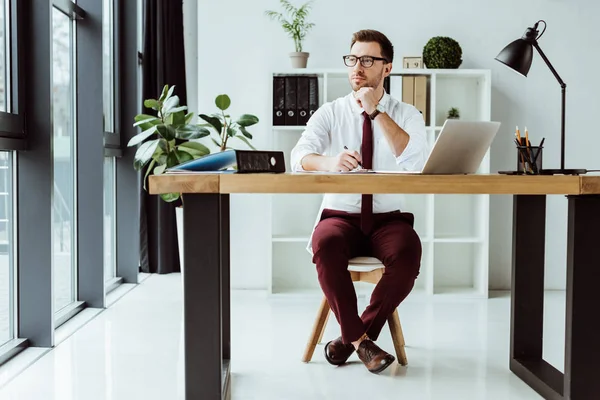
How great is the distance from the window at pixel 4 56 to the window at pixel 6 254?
0.22m

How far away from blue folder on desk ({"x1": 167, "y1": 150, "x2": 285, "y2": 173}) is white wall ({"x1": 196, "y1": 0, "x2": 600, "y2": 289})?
2.30 m

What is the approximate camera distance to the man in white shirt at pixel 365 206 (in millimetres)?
2512

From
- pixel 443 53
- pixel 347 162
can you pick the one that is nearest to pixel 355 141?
pixel 347 162

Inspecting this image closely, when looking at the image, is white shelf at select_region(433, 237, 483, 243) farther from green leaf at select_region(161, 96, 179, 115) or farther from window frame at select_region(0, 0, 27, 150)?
window frame at select_region(0, 0, 27, 150)

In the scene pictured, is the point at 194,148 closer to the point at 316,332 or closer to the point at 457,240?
the point at 316,332

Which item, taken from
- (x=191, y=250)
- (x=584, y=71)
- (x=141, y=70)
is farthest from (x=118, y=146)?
(x=584, y=71)

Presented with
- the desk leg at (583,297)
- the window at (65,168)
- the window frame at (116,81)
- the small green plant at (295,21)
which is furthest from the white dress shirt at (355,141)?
the window frame at (116,81)

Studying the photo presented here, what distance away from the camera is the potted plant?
13.7 feet

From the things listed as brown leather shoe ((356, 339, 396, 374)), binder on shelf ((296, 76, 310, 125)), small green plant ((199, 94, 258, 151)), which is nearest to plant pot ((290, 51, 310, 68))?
binder on shelf ((296, 76, 310, 125))

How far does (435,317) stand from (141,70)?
2.70 meters

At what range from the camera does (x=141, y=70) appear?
4.82 meters

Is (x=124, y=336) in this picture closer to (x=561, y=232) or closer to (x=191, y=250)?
(x=191, y=250)

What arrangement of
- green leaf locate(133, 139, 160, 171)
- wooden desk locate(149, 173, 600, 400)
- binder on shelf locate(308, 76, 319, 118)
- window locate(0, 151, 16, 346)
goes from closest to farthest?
wooden desk locate(149, 173, 600, 400) → window locate(0, 151, 16, 346) → green leaf locate(133, 139, 160, 171) → binder on shelf locate(308, 76, 319, 118)

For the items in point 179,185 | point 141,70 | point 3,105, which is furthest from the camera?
point 141,70
